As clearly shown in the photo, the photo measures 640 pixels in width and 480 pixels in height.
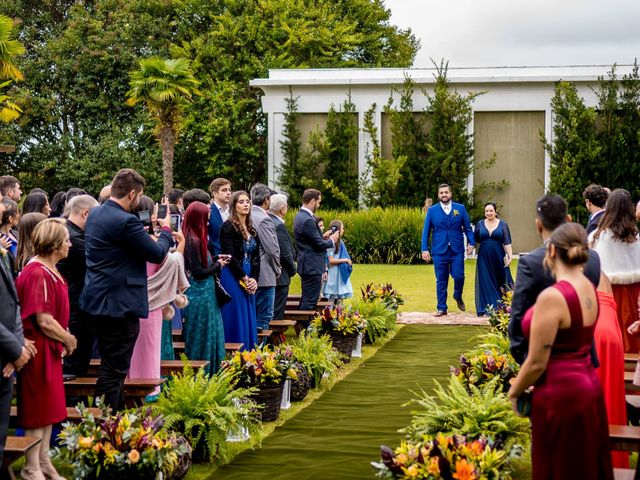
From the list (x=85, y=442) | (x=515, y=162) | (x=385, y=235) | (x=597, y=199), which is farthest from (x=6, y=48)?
(x=85, y=442)

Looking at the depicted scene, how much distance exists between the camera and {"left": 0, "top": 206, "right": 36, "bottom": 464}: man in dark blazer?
5875 mm

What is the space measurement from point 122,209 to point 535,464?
394 cm

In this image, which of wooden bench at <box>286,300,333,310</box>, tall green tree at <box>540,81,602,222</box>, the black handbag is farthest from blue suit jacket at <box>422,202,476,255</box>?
tall green tree at <box>540,81,602,222</box>

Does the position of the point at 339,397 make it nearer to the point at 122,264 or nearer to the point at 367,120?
the point at 122,264

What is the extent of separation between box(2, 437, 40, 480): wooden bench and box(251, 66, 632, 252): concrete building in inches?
1098

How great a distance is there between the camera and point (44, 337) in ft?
22.4

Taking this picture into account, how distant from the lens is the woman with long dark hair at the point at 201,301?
9656mm

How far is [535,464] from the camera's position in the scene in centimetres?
534

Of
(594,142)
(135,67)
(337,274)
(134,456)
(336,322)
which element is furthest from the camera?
(135,67)

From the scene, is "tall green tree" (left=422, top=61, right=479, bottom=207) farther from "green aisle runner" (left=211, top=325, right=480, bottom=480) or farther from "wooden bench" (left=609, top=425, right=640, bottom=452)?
"wooden bench" (left=609, top=425, right=640, bottom=452)

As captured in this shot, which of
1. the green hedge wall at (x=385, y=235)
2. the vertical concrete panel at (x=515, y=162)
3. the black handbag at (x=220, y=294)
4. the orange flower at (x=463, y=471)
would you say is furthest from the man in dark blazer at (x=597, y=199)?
the vertical concrete panel at (x=515, y=162)

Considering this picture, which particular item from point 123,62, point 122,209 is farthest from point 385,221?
point 122,209

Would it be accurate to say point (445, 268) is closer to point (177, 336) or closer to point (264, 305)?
point (264, 305)

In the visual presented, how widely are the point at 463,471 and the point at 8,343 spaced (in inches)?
115
